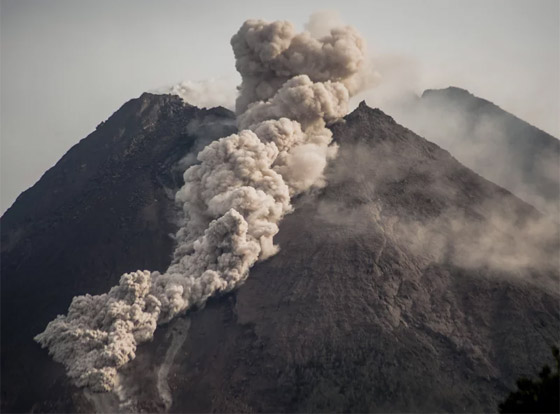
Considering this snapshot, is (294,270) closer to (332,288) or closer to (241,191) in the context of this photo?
(332,288)

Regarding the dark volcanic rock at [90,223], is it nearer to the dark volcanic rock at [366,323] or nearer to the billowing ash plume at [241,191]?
the billowing ash plume at [241,191]

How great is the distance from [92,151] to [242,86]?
21.4 m

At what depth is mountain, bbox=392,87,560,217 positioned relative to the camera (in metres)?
107

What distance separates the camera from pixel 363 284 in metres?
55.6

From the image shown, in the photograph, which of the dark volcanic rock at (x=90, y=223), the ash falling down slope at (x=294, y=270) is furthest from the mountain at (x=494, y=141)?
the dark volcanic rock at (x=90, y=223)

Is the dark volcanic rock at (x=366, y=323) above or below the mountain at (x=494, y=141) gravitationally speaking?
below

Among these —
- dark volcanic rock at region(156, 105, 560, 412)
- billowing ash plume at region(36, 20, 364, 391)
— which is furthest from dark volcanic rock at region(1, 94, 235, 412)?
dark volcanic rock at region(156, 105, 560, 412)

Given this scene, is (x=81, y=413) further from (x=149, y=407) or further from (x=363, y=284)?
(x=363, y=284)

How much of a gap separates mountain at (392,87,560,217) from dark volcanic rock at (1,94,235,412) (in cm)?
4941

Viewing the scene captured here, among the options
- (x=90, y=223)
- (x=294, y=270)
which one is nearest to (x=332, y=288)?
(x=294, y=270)

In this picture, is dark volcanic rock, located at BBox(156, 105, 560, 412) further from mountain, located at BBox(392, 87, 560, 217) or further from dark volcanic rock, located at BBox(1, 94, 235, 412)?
mountain, located at BBox(392, 87, 560, 217)

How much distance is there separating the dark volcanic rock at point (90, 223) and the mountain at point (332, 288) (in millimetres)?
208

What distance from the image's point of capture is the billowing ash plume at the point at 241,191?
52.2 m

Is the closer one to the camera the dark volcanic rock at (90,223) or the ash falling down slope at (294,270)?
the ash falling down slope at (294,270)
